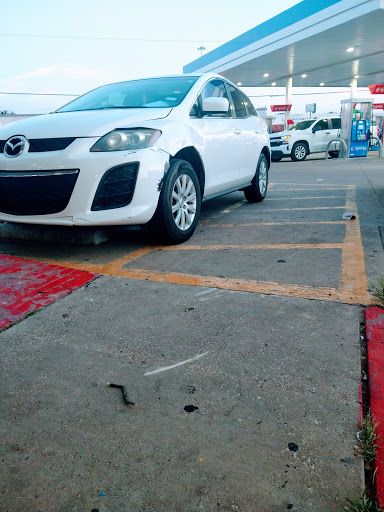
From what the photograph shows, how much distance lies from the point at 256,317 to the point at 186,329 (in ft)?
1.41

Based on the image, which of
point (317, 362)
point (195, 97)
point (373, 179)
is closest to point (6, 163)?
point (195, 97)

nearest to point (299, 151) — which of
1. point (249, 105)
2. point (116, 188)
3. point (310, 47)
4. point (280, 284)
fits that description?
point (310, 47)

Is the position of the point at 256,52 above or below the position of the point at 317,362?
above

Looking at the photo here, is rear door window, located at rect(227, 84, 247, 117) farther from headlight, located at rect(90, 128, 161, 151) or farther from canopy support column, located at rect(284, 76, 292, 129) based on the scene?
canopy support column, located at rect(284, 76, 292, 129)

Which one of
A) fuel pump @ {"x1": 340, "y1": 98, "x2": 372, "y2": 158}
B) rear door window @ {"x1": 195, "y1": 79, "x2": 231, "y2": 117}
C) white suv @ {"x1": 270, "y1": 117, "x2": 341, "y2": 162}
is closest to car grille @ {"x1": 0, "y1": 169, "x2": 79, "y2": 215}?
rear door window @ {"x1": 195, "y1": 79, "x2": 231, "y2": 117}

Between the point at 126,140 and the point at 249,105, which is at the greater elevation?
the point at 249,105

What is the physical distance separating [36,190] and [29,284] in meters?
0.87

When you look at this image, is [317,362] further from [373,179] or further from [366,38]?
[366,38]

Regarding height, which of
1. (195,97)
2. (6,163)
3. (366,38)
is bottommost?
(6,163)

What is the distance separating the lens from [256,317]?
2568 millimetres

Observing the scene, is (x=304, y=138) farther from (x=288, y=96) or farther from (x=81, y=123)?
(x=81, y=123)

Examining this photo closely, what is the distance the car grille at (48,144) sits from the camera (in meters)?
3.58

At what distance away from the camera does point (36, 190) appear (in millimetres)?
3631

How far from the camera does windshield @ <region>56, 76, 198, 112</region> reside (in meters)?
4.53
